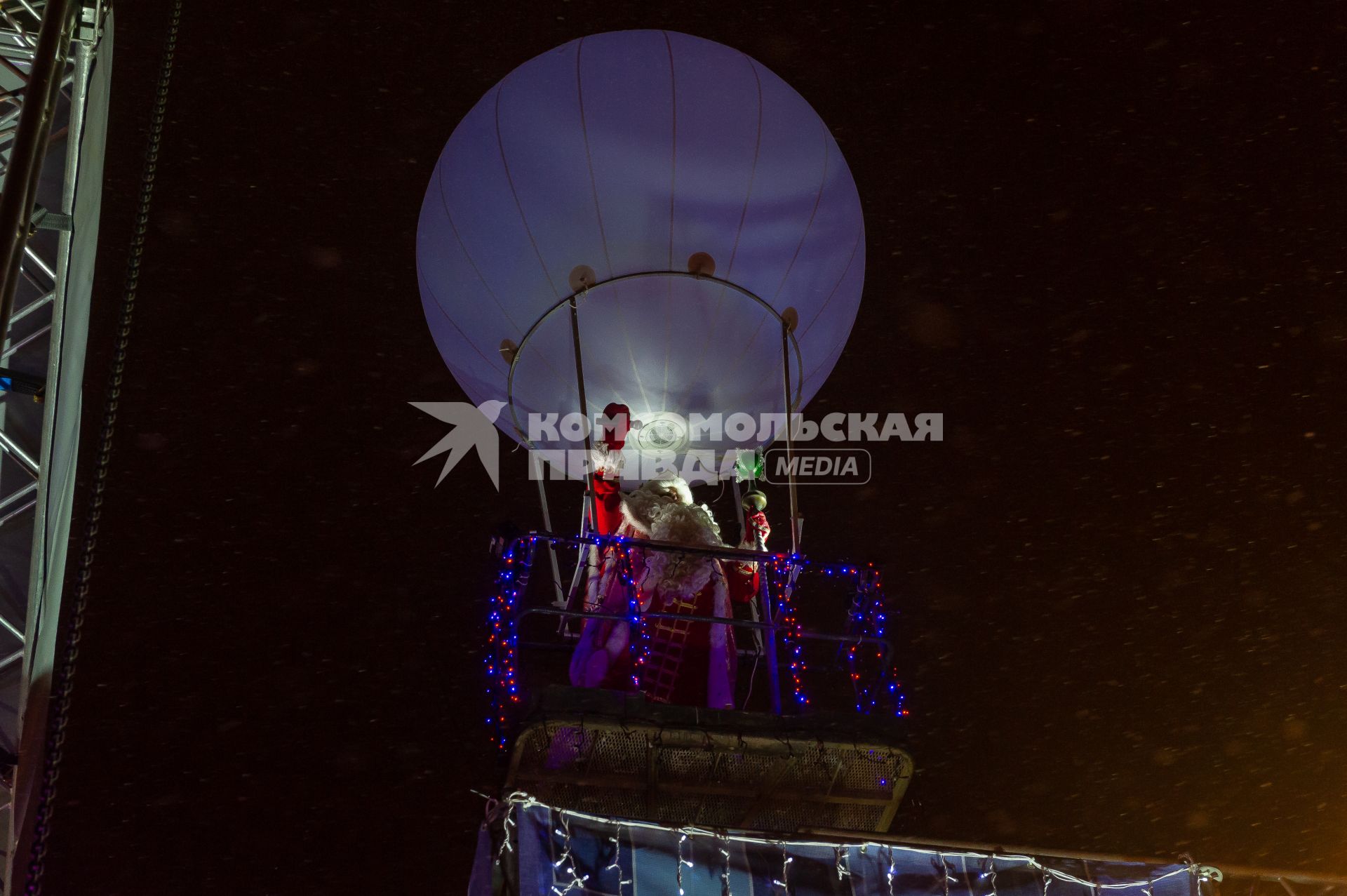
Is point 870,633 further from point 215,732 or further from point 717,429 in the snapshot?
point 215,732

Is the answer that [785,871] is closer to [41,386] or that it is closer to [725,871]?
[725,871]

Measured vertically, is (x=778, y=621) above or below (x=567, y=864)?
above

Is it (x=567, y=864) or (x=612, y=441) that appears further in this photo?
(x=612, y=441)

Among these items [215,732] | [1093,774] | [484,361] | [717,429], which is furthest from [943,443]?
[215,732]

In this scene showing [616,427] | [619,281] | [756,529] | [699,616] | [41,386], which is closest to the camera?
[41,386]

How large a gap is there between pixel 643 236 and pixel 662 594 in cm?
187

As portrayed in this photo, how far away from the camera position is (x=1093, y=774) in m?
10.1

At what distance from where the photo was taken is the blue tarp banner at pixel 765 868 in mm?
5102

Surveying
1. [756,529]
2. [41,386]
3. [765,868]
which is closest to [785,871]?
[765,868]

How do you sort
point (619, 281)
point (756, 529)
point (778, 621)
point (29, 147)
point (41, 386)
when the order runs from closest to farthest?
point (29, 147) < point (41, 386) < point (778, 621) < point (619, 281) < point (756, 529)

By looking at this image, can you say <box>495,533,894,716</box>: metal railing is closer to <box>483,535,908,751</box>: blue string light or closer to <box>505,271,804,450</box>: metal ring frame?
<box>483,535,908,751</box>: blue string light

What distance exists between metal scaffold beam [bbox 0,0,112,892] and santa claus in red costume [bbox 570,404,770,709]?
8.20 ft

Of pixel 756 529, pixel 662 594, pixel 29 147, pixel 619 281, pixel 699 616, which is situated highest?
pixel 619 281

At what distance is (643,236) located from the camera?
249 inches
